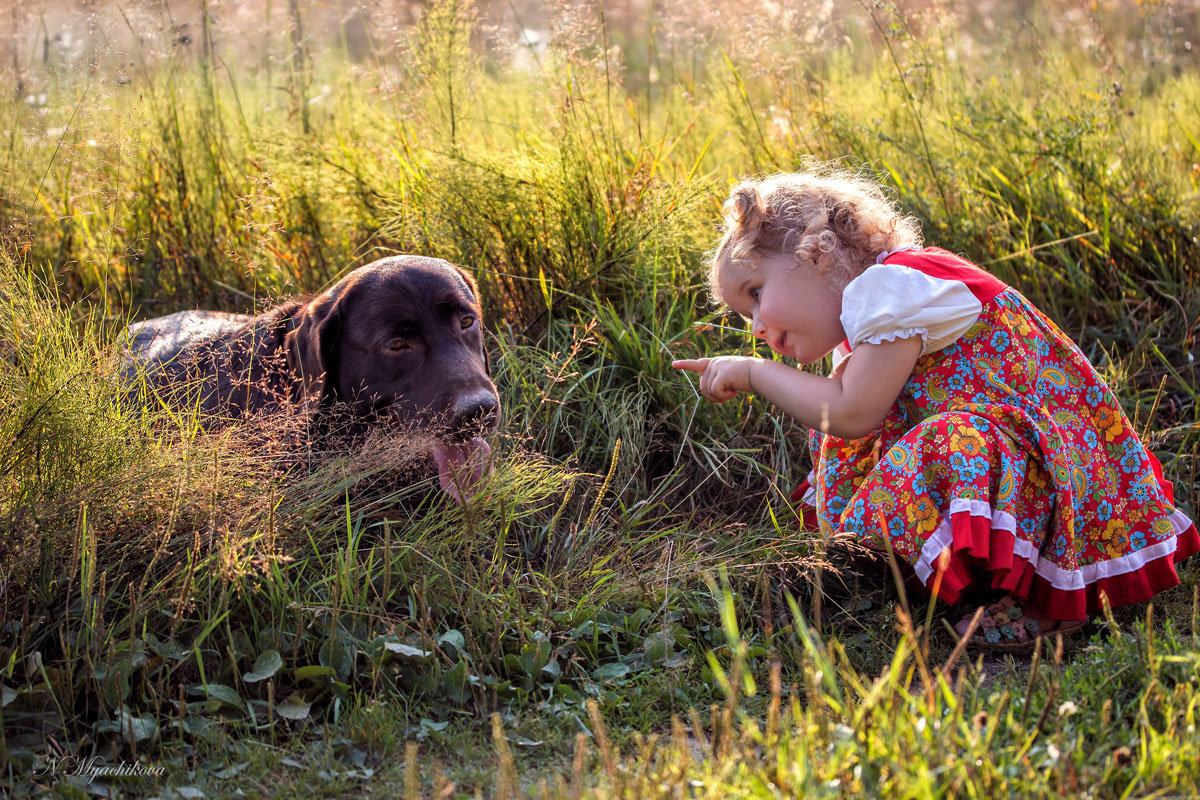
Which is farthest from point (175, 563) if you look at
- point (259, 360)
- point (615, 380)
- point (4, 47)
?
point (4, 47)

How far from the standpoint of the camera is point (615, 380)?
144 inches

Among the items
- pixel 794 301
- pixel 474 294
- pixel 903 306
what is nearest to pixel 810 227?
pixel 794 301

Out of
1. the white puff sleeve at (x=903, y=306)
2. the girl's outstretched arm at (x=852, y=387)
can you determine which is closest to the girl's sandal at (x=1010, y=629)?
the girl's outstretched arm at (x=852, y=387)

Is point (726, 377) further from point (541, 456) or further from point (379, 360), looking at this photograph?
point (379, 360)

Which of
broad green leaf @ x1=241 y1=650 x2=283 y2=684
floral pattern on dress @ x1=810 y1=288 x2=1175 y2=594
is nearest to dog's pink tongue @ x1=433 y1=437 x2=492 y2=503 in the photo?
broad green leaf @ x1=241 y1=650 x2=283 y2=684

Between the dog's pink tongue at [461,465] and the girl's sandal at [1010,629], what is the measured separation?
135 centimetres

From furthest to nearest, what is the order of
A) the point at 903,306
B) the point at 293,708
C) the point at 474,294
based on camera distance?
the point at 474,294 < the point at 903,306 < the point at 293,708

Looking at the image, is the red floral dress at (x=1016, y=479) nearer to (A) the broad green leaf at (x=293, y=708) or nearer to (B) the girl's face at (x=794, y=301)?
(B) the girl's face at (x=794, y=301)

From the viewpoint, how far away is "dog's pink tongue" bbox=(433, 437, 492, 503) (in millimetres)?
2676

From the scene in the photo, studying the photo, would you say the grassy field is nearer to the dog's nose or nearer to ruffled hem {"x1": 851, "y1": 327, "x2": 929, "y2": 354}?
the dog's nose

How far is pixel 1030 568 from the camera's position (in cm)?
255

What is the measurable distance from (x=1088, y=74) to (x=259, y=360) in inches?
163

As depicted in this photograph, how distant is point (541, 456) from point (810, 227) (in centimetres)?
98

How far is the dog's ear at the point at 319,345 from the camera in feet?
9.93
